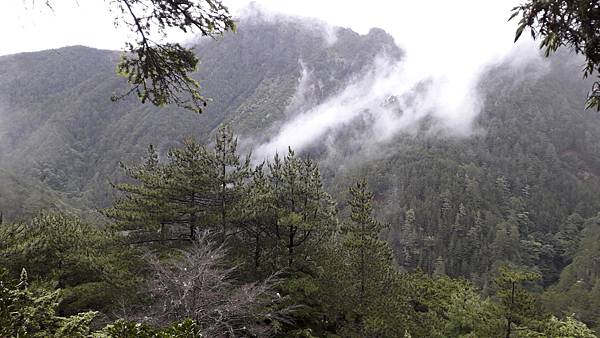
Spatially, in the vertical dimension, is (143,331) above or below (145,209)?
above

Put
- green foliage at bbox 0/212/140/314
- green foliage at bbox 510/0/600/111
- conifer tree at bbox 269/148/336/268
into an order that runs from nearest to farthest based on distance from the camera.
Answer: green foliage at bbox 510/0/600/111
green foliage at bbox 0/212/140/314
conifer tree at bbox 269/148/336/268

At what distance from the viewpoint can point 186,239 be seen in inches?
726

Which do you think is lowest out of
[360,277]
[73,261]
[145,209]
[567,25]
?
[360,277]

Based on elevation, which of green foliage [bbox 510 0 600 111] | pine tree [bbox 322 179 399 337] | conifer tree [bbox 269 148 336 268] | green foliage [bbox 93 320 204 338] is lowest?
pine tree [bbox 322 179 399 337]

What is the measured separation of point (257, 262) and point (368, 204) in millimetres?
5186

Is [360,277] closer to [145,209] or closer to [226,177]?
[226,177]

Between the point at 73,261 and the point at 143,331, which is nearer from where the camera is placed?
the point at 143,331

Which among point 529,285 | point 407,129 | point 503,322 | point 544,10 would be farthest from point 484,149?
point 544,10

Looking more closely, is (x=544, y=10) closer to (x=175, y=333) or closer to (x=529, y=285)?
(x=175, y=333)

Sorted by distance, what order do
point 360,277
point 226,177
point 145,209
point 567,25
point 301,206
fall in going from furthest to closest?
point 226,177, point 145,209, point 301,206, point 360,277, point 567,25

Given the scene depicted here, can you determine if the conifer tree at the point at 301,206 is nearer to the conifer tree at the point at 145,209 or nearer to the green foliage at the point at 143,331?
the conifer tree at the point at 145,209

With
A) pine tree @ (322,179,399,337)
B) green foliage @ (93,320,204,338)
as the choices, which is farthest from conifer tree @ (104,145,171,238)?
green foliage @ (93,320,204,338)

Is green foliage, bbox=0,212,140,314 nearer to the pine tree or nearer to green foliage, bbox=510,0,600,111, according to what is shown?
the pine tree

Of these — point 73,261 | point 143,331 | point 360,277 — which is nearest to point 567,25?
point 143,331
